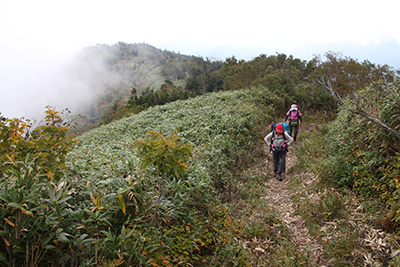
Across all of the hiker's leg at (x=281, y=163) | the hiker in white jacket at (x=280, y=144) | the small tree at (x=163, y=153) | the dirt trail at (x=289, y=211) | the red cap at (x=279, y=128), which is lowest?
the dirt trail at (x=289, y=211)

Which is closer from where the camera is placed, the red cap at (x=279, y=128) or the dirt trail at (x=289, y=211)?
the dirt trail at (x=289, y=211)

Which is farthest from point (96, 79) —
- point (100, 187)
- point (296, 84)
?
point (100, 187)

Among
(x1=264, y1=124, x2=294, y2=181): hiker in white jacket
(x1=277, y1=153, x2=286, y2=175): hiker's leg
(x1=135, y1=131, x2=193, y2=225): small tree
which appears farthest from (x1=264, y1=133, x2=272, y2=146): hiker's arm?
(x1=135, y1=131, x2=193, y2=225): small tree

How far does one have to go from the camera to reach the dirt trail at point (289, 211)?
401 centimetres

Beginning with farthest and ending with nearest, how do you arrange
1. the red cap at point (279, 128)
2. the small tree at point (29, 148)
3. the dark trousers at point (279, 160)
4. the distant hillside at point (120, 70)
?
the distant hillside at point (120, 70) < the dark trousers at point (279, 160) < the red cap at point (279, 128) < the small tree at point (29, 148)

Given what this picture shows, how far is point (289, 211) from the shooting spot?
5270mm

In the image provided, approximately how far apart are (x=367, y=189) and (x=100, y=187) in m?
5.14

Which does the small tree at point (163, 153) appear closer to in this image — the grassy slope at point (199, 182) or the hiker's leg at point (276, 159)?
the grassy slope at point (199, 182)

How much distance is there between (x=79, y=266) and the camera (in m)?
2.44

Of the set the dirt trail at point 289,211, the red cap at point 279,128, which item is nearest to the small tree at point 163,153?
the dirt trail at point 289,211

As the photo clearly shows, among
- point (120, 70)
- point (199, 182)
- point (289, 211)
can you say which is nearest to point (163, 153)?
point (199, 182)

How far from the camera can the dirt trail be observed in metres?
4.01

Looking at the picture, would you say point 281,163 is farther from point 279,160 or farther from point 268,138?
point 268,138

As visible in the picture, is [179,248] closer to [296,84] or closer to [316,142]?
[316,142]
